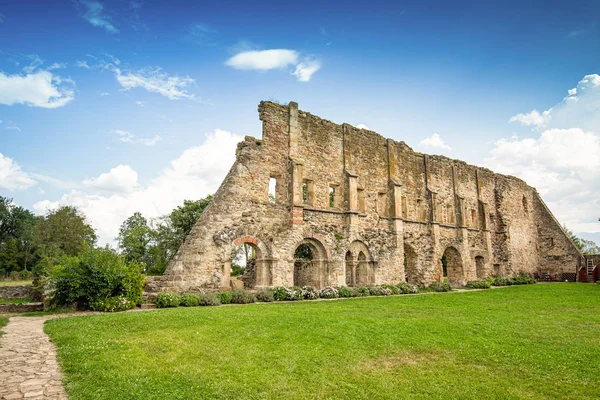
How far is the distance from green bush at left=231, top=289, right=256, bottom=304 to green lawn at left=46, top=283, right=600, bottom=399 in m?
4.06

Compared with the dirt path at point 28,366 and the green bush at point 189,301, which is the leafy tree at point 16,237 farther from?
the dirt path at point 28,366

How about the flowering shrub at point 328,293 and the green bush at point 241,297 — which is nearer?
the green bush at point 241,297

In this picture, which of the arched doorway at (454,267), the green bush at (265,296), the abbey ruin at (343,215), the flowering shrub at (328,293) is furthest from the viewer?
the arched doorway at (454,267)

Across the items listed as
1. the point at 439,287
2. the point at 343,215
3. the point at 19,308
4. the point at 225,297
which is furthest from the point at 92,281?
the point at 439,287

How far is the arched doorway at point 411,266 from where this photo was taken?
2258cm

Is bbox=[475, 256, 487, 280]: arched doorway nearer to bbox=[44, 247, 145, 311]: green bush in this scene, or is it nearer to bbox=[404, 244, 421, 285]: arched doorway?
bbox=[404, 244, 421, 285]: arched doorway

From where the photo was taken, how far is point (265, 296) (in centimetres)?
1455

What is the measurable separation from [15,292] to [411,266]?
2104 centimetres

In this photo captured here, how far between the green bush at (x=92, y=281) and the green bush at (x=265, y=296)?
4739mm

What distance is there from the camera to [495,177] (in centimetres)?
3061

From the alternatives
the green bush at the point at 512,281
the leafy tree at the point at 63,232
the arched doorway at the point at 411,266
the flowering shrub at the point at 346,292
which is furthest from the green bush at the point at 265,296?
the leafy tree at the point at 63,232

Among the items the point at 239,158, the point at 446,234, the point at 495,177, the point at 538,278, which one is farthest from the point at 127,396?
the point at 538,278

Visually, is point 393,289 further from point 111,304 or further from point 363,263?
point 111,304

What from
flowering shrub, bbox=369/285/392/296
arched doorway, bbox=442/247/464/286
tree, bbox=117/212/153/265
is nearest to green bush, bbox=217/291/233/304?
flowering shrub, bbox=369/285/392/296
